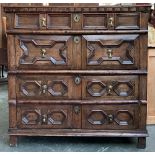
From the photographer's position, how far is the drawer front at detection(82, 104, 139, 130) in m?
2.38

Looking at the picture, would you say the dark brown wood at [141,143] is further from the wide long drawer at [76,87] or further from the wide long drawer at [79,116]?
the wide long drawer at [76,87]

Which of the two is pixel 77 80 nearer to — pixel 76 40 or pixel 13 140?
pixel 76 40

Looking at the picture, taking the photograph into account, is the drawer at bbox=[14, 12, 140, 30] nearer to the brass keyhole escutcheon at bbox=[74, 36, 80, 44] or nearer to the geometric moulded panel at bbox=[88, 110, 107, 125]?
the brass keyhole escutcheon at bbox=[74, 36, 80, 44]

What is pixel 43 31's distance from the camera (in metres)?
2.25

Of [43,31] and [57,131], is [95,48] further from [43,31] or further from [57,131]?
[57,131]

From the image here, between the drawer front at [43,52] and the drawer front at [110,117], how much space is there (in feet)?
1.19

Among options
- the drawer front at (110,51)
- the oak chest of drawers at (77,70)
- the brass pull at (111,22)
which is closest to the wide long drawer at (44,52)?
the oak chest of drawers at (77,70)

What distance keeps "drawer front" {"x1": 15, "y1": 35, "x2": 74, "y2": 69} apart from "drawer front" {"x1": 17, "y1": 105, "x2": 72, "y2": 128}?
30 centimetres

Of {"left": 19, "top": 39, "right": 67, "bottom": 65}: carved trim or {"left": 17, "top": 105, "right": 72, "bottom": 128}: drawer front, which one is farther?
{"left": 17, "top": 105, "right": 72, "bottom": 128}: drawer front

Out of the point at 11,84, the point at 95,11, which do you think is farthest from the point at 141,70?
the point at 11,84

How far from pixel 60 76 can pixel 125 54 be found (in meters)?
0.47

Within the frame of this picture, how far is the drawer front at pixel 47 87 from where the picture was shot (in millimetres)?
2346

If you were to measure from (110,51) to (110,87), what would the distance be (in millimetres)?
252

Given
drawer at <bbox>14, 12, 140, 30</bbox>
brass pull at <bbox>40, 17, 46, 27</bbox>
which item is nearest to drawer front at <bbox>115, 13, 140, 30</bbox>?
drawer at <bbox>14, 12, 140, 30</bbox>
